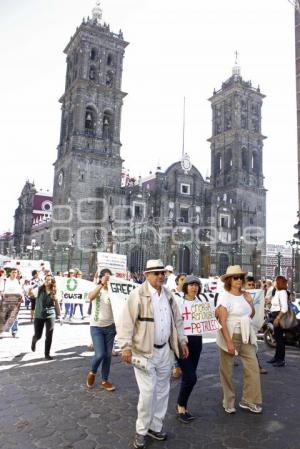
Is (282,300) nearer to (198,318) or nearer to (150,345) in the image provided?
(198,318)

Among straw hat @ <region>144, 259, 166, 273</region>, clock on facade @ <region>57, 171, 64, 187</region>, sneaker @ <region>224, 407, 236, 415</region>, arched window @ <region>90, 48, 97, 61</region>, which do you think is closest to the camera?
straw hat @ <region>144, 259, 166, 273</region>

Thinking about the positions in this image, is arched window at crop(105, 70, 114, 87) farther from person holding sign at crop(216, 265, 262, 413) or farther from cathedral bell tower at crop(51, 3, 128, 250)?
person holding sign at crop(216, 265, 262, 413)

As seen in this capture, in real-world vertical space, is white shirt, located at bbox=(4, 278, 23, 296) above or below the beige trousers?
above

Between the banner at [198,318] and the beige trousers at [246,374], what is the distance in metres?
0.43

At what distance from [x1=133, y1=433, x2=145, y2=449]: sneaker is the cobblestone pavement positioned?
0.14 metres

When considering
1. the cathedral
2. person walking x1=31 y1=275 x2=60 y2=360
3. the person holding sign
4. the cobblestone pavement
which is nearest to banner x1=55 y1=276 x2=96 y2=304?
person walking x1=31 y1=275 x2=60 y2=360

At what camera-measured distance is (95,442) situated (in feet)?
12.7

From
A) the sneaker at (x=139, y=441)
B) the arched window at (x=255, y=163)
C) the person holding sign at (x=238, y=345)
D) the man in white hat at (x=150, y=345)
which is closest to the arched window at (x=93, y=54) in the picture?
the arched window at (x=255, y=163)

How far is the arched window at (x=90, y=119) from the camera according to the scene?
4344 cm

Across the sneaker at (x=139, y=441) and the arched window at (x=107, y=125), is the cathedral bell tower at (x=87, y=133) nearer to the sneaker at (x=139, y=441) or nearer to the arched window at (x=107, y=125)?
the arched window at (x=107, y=125)

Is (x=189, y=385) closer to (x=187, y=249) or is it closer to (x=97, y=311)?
(x=97, y=311)

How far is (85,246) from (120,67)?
22305 mm

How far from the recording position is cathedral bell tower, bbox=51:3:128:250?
132 feet

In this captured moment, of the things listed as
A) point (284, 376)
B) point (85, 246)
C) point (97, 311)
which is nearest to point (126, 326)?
point (97, 311)
